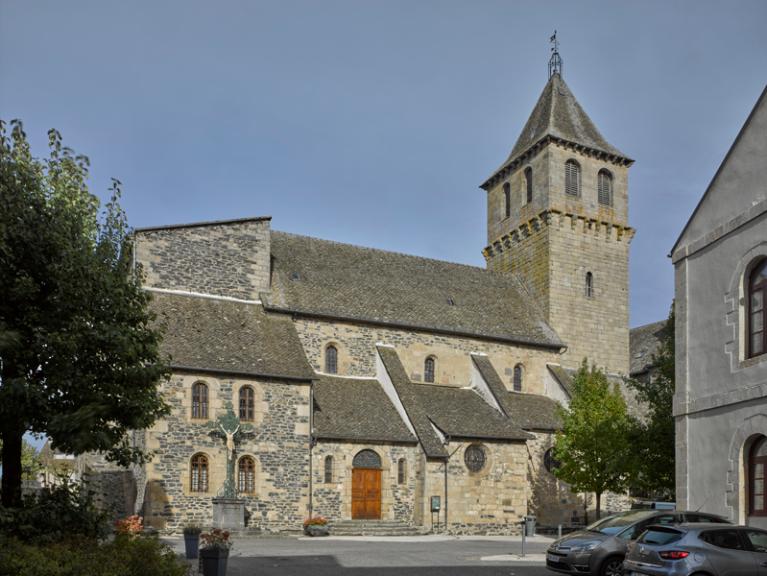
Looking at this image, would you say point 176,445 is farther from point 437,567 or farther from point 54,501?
point 54,501

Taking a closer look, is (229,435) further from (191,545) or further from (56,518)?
(56,518)

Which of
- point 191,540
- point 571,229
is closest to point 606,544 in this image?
point 191,540

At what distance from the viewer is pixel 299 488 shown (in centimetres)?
2964

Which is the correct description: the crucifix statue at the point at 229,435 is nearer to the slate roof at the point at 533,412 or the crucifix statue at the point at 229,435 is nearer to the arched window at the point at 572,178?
the slate roof at the point at 533,412

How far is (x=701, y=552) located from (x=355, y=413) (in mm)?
19963

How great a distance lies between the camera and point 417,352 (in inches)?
→ 1414

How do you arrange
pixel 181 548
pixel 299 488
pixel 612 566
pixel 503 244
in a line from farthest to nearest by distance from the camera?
pixel 503 244 < pixel 299 488 < pixel 181 548 < pixel 612 566

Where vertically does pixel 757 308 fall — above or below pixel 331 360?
above

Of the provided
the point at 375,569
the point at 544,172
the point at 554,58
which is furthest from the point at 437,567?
the point at 554,58

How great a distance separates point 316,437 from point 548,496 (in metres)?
10.2

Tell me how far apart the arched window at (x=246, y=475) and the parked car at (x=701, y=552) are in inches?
695

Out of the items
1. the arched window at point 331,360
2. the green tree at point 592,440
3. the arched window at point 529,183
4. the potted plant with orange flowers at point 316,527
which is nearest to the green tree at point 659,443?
the green tree at point 592,440

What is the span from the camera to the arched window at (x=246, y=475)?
2891 centimetres

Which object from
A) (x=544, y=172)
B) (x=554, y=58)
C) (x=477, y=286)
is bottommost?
(x=477, y=286)
